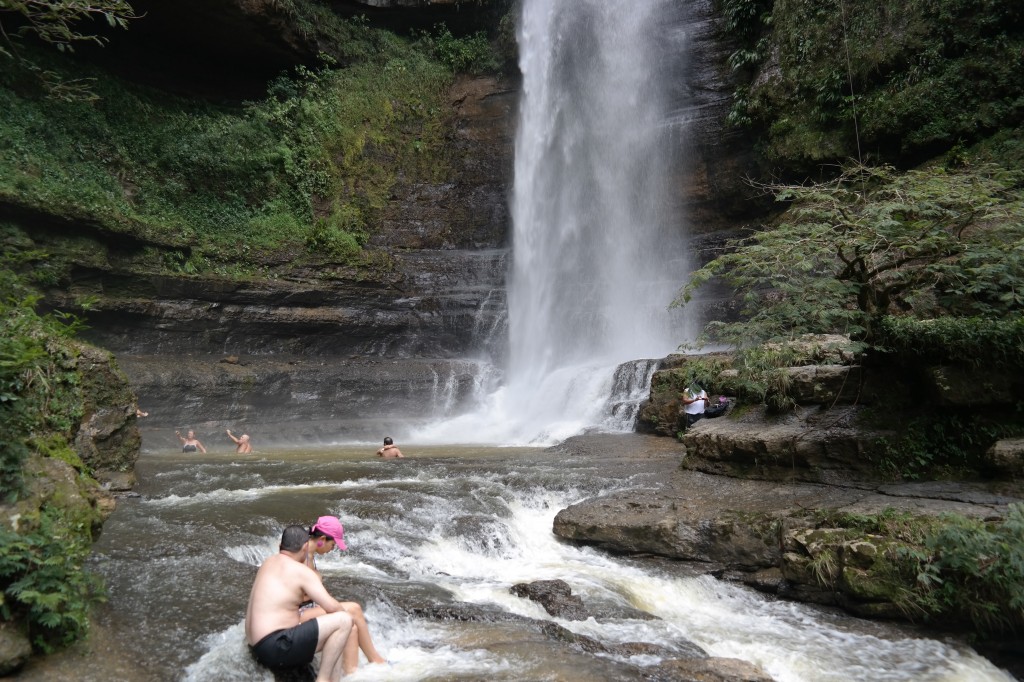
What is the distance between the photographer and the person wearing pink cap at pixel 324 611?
4.16 metres

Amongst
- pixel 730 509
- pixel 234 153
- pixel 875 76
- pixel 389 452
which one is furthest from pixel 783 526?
pixel 234 153

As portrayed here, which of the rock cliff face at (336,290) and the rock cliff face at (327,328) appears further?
the rock cliff face at (336,290)

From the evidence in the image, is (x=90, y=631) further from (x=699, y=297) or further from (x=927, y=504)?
(x=699, y=297)

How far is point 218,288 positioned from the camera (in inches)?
715

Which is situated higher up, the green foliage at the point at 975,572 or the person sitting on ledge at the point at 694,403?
the person sitting on ledge at the point at 694,403

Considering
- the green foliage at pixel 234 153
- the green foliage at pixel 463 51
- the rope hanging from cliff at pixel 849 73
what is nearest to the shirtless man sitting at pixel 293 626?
the green foliage at pixel 234 153

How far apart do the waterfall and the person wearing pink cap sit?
572 inches

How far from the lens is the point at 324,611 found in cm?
411

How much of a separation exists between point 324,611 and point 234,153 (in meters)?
20.7

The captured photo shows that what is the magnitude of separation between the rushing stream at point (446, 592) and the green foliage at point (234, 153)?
11.2 meters

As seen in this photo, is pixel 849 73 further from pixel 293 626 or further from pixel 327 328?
pixel 293 626

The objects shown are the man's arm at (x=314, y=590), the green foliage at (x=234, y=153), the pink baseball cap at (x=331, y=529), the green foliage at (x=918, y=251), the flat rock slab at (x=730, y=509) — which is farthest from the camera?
the green foliage at (x=234, y=153)

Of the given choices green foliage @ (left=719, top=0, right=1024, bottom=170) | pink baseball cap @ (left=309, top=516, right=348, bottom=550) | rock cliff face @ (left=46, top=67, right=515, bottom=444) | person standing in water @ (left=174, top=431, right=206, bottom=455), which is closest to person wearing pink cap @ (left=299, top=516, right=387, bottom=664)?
pink baseball cap @ (left=309, top=516, right=348, bottom=550)

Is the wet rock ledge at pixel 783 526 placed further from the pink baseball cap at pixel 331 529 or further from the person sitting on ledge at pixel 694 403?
the pink baseball cap at pixel 331 529
